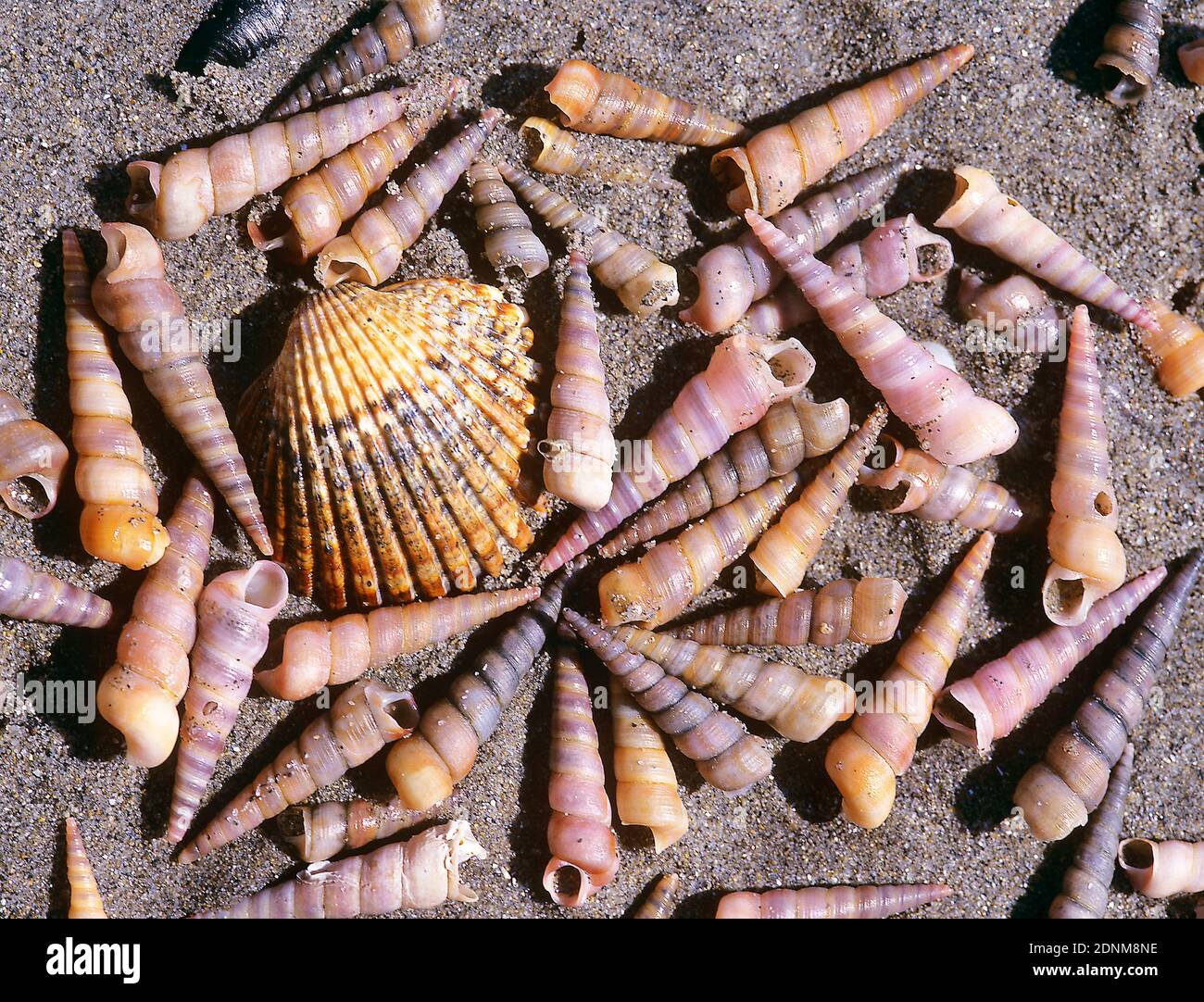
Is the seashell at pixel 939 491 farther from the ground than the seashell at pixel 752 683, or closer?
farther from the ground

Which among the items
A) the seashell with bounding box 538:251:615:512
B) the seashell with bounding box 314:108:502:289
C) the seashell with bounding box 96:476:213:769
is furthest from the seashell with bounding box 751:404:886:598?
the seashell with bounding box 96:476:213:769

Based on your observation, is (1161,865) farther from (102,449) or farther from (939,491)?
(102,449)

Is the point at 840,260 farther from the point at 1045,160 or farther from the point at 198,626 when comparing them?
the point at 198,626

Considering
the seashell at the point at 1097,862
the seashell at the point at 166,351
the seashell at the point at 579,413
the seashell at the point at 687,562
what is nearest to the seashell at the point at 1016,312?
the seashell at the point at 687,562

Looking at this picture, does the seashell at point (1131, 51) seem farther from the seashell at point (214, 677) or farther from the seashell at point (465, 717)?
the seashell at point (214, 677)
